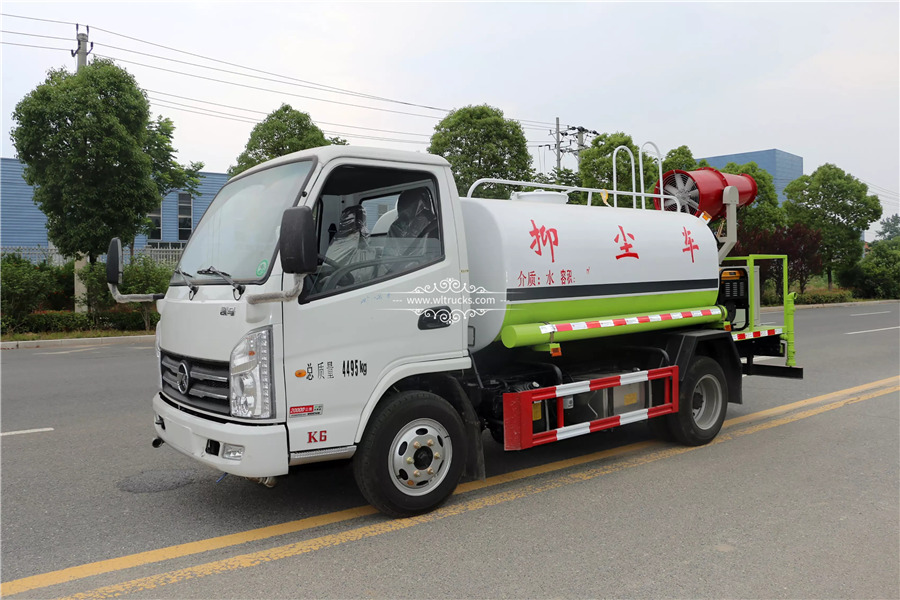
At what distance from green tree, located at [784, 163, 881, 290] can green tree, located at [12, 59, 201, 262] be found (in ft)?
107

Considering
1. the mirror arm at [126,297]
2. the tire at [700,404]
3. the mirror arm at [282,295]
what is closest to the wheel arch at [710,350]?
the tire at [700,404]

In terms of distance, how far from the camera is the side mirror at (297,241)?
340 cm

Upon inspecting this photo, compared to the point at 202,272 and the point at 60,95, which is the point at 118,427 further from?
the point at 60,95

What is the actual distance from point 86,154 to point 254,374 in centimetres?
1550

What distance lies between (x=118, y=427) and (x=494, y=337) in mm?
4242

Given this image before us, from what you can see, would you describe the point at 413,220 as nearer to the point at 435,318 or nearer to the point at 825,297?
the point at 435,318

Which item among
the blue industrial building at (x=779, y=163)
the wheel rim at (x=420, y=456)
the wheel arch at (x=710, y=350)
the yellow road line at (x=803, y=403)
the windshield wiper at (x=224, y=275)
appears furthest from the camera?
the blue industrial building at (x=779, y=163)

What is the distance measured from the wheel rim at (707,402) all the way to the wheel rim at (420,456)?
292 centimetres

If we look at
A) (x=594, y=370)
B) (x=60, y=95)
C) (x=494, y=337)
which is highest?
(x=60, y=95)

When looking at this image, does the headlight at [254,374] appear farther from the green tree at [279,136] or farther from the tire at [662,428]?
the green tree at [279,136]

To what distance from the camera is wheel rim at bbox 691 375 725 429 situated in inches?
241

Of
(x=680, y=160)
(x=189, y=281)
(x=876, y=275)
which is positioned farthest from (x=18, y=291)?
(x=876, y=275)

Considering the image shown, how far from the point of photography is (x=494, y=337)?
471 cm

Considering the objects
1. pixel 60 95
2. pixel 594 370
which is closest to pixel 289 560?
pixel 594 370
